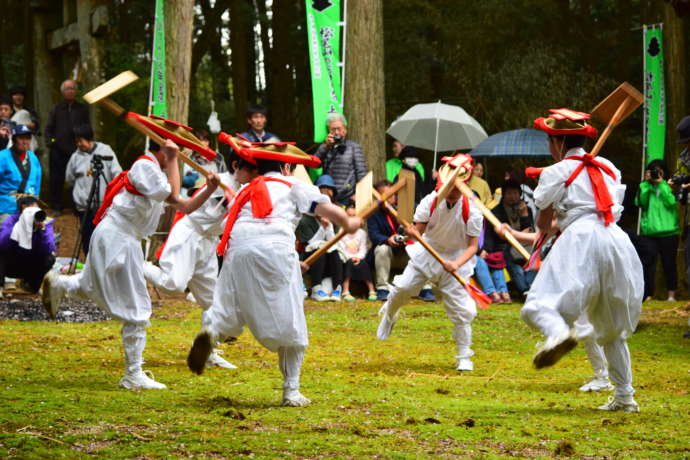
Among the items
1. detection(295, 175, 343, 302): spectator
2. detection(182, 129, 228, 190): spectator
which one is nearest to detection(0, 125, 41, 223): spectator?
detection(182, 129, 228, 190): spectator

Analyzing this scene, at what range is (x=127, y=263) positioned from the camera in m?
8.02

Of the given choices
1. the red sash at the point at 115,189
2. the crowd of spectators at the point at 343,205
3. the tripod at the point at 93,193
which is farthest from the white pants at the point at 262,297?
the tripod at the point at 93,193

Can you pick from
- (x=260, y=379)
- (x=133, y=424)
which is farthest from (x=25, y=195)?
(x=133, y=424)

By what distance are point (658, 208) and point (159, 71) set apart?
25.4 ft

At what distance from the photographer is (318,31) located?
1636 centimetres

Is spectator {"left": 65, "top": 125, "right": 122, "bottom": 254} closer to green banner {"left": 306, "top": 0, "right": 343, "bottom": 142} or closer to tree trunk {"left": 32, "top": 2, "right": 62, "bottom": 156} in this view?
green banner {"left": 306, "top": 0, "right": 343, "bottom": 142}

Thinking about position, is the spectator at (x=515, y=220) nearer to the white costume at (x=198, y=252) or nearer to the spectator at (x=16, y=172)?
the spectator at (x=16, y=172)

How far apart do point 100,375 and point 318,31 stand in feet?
29.5

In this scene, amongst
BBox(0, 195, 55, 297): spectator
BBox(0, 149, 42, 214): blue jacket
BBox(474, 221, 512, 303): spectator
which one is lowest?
BBox(474, 221, 512, 303): spectator

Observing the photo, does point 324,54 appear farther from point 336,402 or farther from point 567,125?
point 336,402

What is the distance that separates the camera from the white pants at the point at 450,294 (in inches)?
384

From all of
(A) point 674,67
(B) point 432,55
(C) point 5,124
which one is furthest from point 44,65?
(A) point 674,67

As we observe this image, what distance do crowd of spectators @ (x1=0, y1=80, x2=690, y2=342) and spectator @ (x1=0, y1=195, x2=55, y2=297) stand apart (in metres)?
0.01

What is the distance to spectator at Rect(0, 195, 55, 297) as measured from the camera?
13.3 m
